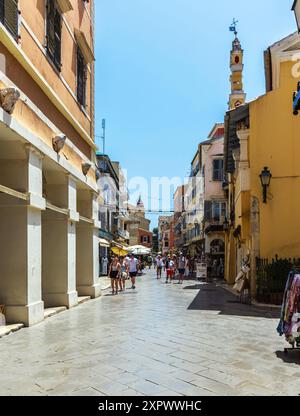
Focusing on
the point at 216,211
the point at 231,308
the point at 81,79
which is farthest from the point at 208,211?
the point at 231,308

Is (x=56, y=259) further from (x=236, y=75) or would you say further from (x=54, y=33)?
(x=236, y=75)

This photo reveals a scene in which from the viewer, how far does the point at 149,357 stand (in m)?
6.85

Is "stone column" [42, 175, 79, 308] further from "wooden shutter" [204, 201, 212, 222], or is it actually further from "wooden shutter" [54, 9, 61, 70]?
"wooden shutter" [204, 201, 212, 222]

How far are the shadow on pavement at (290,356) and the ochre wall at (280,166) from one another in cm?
870

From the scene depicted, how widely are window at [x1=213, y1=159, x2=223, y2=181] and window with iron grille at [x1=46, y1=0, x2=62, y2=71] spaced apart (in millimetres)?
29833

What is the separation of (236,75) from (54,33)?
2205cm

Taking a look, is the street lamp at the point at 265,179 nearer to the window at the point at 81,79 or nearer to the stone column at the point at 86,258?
the stone column at the point at 86,258

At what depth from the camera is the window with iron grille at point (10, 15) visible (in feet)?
28.8

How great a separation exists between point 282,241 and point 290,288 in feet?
28.7

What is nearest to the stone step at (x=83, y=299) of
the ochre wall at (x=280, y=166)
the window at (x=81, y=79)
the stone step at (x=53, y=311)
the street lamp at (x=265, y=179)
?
the stone step at (x=53, y=311)

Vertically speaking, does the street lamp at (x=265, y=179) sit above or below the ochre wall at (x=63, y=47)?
below
